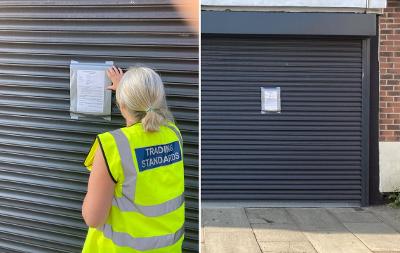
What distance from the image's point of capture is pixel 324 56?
26.9 ft

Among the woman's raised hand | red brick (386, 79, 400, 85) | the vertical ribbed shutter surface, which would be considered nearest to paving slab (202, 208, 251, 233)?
red brick (386, 79, 400, 85)

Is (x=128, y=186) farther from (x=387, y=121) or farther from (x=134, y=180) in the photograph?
(x=387, y=121)

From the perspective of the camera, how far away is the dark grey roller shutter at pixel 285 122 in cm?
816

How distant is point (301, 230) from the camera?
6.75m

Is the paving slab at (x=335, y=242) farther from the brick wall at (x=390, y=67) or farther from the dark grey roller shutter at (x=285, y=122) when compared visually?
the brick wall at (x=390, y=67)

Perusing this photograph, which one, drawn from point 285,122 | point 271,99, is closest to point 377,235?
point 285,122

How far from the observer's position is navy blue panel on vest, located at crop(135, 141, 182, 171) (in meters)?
2.24

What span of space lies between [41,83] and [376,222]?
5.58 meters

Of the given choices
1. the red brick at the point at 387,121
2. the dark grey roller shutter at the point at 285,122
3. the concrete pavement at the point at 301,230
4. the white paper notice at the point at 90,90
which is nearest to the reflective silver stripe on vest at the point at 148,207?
the white paper notice at the point at 90,90

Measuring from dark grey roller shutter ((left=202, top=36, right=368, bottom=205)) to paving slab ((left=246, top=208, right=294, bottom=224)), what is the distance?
355mm

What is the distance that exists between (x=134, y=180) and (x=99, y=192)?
6.4 inches

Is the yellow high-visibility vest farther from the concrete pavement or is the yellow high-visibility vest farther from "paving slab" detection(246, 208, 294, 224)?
"paving slab" detection(246, 208, 294, 224)

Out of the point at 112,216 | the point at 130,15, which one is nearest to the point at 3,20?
the point at 130,15

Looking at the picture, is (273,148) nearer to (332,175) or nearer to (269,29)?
(332,175)
